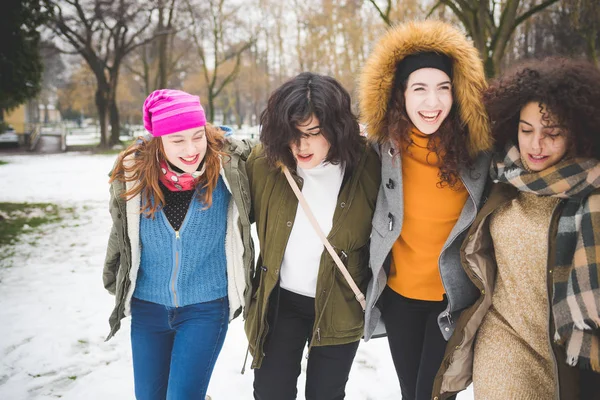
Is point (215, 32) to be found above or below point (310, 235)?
above

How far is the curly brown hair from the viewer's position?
7.38 ft

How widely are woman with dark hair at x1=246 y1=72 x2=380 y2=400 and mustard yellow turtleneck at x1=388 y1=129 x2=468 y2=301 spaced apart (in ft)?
0.65

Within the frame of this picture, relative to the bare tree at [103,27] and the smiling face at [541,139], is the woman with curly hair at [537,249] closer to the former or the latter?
the smiling face at [541,139]

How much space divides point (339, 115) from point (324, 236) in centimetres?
63

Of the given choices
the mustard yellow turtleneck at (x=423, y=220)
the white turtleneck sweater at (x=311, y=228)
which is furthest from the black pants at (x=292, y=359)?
the mustard yellow turtleneck at (x=423, y=220)

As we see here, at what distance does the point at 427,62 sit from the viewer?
2197 mm

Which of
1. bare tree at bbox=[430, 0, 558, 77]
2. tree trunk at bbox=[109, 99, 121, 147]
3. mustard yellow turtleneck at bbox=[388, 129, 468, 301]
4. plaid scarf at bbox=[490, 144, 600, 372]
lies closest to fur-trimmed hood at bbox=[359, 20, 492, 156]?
mustard yellow turtleneck at bbox=[388, 129, 468, 301]

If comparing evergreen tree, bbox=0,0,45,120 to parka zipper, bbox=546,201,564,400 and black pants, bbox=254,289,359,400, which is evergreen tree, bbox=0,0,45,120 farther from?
parka zipper, bbox=546,201,564,400

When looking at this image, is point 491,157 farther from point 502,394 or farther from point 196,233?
point 196,233

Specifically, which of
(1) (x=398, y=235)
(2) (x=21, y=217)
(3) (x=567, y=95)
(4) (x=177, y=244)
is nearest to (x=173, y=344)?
(4) (x=177, y=244)

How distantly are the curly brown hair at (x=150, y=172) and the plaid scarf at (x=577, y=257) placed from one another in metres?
1.55

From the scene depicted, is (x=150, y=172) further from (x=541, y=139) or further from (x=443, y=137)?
(x=541, y=139)

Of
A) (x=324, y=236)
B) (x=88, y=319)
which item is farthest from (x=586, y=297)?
(x=88, y=319)

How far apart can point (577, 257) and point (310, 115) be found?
4.25ft
